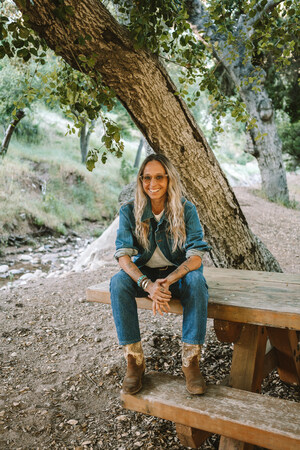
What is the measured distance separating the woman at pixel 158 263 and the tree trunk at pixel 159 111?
2.25 ft

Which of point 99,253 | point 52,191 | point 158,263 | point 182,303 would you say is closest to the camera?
point 182,303

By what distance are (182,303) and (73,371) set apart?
1465 millimetres

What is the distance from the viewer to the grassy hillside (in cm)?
1076

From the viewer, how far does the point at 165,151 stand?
3338 mm

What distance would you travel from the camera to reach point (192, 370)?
214 cm

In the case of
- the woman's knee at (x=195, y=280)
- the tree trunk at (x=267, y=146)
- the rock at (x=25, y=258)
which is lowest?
the rock at (x=25, y=258)

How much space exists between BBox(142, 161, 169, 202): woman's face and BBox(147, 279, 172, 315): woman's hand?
667 mm

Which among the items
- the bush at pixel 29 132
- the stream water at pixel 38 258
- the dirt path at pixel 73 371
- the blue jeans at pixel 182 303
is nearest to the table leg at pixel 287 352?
the dirt path at pixel 73 371

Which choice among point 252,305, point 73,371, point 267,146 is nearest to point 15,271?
point 73,371

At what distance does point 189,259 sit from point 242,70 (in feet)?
25.9

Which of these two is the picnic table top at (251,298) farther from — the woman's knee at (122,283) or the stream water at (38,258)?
the stream water at (38,258)

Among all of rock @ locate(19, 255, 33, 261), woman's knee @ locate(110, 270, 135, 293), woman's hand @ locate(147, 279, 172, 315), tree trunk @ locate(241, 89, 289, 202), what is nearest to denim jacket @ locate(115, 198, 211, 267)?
woman's knee @ locate(110, 270, 135, 293)

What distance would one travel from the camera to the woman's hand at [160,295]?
2264 mm

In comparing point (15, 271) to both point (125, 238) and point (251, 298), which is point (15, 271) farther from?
point (251, 298)
